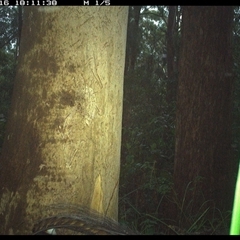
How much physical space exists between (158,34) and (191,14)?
21.6 metres

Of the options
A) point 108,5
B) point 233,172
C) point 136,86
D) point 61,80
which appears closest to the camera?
point 61,80

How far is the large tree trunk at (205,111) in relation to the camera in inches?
151

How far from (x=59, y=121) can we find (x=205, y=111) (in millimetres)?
2150

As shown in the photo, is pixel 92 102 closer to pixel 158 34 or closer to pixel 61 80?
pixel 61 80

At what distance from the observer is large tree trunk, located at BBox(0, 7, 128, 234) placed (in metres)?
2.08

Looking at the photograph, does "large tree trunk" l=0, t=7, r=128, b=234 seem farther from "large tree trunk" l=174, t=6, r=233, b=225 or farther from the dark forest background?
"large tree trunk" l=174, t=6, r=233, b=225

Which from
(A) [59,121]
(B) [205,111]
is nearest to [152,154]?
(B) [205,111]

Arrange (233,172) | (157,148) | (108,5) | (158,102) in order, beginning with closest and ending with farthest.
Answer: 1. (108,5)
2. (233,172)
3. (157,148)
4. (158,102)

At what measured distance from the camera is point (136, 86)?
8.39 m

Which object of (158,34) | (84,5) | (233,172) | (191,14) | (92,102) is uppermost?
(158,34)

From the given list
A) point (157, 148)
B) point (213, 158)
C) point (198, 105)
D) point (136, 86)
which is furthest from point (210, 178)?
point (136, 86)

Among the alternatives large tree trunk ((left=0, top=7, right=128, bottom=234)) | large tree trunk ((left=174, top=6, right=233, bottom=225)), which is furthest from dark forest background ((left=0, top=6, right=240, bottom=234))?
large tree trunk ((left=0, top=7, right=128, bottom=234))

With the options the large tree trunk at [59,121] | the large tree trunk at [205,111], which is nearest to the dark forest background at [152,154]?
the large tree trunk at [205,111]

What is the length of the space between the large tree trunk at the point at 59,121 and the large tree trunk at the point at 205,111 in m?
1.81
